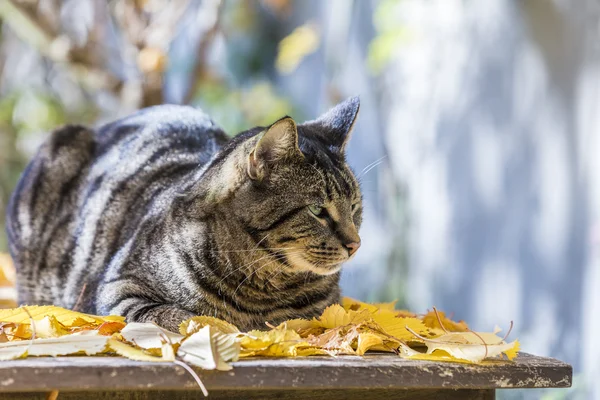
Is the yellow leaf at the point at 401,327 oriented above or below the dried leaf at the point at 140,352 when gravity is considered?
above

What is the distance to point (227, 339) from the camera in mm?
1261

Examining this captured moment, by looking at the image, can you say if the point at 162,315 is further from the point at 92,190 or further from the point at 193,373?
the point at 92,190

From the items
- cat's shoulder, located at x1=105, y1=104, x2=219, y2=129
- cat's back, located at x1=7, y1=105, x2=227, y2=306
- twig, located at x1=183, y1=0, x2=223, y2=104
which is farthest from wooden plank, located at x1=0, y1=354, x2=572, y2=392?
twig, located at x1=183, y1=0, x2=223, y2=104

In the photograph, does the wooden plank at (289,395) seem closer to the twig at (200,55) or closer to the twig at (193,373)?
the twig at (193,373)

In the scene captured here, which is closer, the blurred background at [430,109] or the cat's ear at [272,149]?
the cat's ear at [272,149]

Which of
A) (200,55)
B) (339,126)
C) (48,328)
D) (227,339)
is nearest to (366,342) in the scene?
(227,339)

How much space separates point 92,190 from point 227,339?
4.20 ft

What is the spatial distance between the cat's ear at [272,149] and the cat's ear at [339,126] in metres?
0.24

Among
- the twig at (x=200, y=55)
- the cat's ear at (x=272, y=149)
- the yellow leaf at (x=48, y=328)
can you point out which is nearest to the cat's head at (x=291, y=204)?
the cat's ear at (x=272, y=149)

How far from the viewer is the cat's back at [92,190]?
7.20 ft

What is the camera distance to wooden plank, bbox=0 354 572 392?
1.12 m

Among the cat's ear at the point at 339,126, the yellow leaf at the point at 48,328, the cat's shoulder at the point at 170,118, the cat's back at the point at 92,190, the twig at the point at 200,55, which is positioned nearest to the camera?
the yellow leaf at the point at 48,328

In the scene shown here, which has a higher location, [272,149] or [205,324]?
[272,149]

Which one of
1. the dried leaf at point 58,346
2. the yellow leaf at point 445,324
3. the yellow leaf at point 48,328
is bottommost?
the dried leaf at point 58,346
